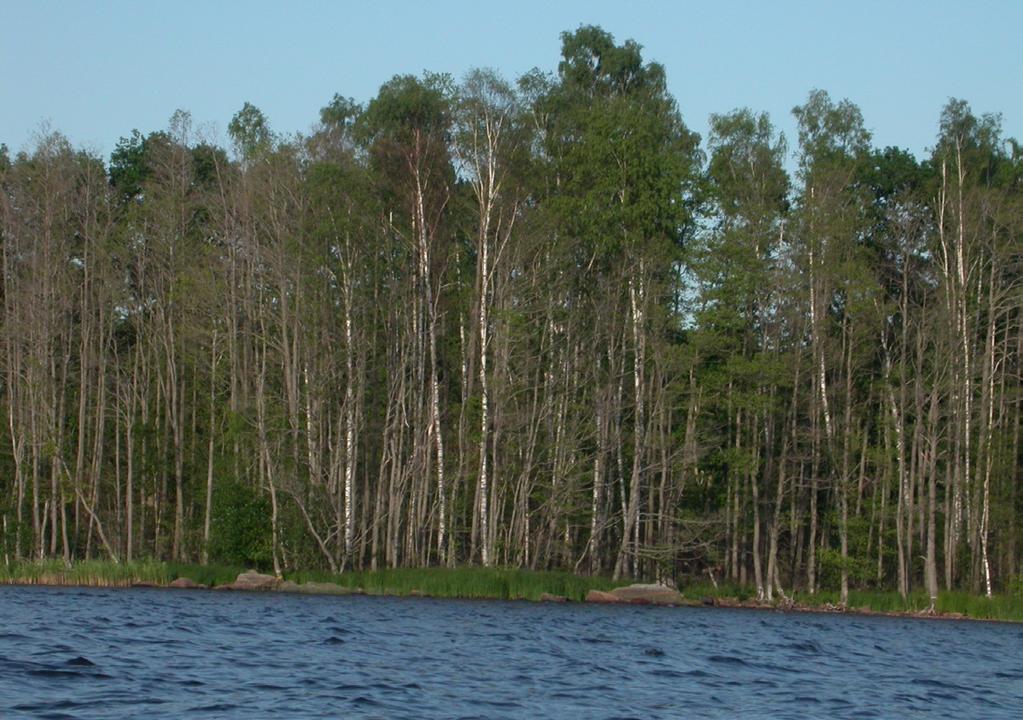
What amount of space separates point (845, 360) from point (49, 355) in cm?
2771

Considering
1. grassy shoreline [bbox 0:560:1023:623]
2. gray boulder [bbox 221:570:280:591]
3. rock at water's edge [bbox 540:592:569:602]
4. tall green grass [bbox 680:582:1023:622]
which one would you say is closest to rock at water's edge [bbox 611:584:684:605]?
grassy shoreline [bbox 0:560:1023:623]

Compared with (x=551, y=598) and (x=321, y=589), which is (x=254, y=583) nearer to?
(x=321, y=589)

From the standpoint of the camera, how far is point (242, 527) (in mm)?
41125

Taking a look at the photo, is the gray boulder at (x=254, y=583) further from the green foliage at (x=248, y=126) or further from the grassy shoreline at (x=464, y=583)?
the green foliage at (x=248, y=126)

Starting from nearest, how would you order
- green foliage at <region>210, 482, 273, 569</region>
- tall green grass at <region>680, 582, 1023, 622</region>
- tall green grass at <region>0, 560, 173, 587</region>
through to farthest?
1. tall green grass at <region>680, 582, 1023, 622</region>
2. tall green grass at <region>0, 560, 173, 587</region>
3. green foliage at <region>210, 482, 273, 569</region>

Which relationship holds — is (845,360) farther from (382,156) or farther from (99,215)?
(99,215)

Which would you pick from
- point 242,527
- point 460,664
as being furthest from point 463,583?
point 460,664

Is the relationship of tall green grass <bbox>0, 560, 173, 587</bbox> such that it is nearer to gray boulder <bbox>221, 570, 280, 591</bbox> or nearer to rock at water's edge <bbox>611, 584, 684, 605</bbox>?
gray boulder <bbox>221, 570, 280, 591</bbox>

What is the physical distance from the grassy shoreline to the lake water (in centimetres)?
464

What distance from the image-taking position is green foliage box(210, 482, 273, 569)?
41.1 metres

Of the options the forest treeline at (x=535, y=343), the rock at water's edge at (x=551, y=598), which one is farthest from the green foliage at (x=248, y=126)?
the rock at water's edge at (x=551, y=598)

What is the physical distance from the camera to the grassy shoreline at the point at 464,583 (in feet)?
125

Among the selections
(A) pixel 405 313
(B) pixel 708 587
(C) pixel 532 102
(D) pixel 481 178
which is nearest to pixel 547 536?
(B) pixel 708 587

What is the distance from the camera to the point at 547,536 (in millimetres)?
45594
